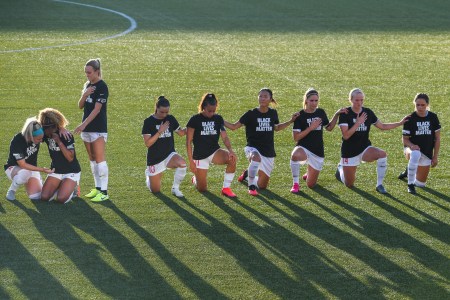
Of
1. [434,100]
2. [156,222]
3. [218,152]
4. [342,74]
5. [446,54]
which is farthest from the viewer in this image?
[446,54]

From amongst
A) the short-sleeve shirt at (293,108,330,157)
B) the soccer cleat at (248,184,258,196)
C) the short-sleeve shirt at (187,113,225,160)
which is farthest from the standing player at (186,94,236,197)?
the short-sleeve shirt at (293,108,330,157)

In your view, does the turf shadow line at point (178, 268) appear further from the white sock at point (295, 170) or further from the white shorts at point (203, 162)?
the white sock at point (295, 170)

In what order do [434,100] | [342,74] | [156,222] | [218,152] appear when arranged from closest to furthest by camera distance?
1. [156,222]
2. [218,152]
3. [434,100]
4. [342,74]

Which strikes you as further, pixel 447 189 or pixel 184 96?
pixel 184 96

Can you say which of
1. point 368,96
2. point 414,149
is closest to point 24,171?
point 414,149

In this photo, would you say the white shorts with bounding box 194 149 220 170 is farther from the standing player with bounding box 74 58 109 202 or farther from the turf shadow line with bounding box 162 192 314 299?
the standing player with bounding box 74 58 109 202

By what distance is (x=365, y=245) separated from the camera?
11.5 m

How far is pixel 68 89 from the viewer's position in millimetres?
20562

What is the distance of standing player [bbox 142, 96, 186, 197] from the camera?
43.6 ft

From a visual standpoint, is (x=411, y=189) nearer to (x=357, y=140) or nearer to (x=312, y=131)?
(x=357, y=140)

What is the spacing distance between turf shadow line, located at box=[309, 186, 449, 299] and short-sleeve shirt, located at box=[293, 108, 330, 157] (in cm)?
75

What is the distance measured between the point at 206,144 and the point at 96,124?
1.61m

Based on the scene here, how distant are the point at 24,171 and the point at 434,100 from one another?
32.8 ft

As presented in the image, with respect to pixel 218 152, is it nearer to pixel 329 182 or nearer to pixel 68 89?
pixel 329 182
